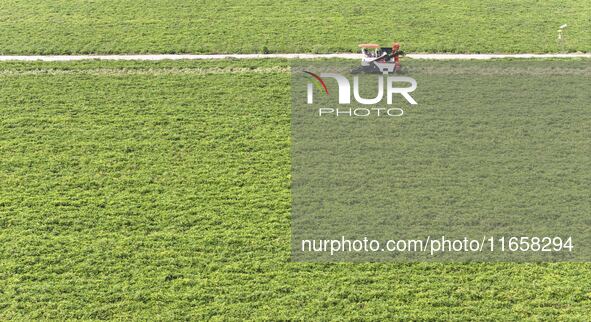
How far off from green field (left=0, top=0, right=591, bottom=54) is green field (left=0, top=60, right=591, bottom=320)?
14.6 feet

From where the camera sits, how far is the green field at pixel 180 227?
16.5 meters

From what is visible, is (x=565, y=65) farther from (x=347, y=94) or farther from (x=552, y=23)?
(x=347, y=94)

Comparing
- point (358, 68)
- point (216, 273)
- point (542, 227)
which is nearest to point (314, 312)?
point (216, 273)

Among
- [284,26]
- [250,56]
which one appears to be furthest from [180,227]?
[284,26]

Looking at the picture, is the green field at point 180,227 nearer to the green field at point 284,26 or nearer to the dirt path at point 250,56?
the dirt path at point 250,56

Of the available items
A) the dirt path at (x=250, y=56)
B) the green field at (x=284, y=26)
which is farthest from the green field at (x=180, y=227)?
the green field at (x=284, y=26)

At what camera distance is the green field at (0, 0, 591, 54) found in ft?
99.1

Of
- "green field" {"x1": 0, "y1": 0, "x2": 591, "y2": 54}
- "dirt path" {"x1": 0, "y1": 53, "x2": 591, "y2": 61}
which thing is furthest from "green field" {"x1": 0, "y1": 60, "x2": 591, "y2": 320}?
"green field" {"x1": 0, "y1": 0, "x2": 591, "y2": 54}

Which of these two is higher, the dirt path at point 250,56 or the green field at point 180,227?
the dirt path at point 250,56

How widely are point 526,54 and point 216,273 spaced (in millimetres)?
20458

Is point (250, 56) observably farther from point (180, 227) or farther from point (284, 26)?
point (180, 227)

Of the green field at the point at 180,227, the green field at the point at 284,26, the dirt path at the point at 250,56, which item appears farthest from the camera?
the green field at the point at 284,26

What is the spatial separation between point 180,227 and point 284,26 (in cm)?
1693

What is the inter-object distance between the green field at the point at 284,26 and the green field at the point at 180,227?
4.46 meters
